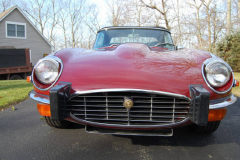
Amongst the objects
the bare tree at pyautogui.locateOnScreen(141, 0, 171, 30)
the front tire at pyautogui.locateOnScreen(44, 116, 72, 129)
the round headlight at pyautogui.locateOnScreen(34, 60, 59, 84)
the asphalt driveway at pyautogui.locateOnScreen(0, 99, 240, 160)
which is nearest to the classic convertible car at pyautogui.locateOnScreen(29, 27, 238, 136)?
the round headlight at pyautogui.locateOnScreen(34, 60, 59, 84)

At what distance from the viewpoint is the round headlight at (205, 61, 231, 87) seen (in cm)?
161

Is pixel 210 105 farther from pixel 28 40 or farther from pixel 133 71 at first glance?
pixel 28 40

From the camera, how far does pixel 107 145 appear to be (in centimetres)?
185

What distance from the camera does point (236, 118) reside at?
9.14ft

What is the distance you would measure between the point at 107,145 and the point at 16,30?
17463 millimetres

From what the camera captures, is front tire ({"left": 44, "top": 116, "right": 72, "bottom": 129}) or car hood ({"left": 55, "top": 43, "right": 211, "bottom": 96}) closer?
car hood ({"left": 55, "top": 43, "right": 211, "bottom": 96})

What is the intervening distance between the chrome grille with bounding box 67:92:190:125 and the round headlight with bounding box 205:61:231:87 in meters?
0.33

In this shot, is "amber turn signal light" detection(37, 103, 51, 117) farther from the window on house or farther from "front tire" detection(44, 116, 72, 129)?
the window on house

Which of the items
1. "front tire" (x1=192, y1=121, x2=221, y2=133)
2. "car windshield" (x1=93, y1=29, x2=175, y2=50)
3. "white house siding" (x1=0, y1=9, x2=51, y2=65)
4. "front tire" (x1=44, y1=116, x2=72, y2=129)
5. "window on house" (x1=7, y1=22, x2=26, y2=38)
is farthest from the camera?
"window on house" (x1=7, y1=22, x2=26, y2=38)

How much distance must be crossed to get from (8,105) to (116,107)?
2.87 metres

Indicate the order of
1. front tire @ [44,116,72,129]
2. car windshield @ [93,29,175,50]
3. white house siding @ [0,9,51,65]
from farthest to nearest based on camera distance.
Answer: white house siding @ [0,9,51,65], car windshield @ [93,29,175,50], front tire @ [44,116,72,129]

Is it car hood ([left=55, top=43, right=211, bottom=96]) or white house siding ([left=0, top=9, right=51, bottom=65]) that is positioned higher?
white house siding ([left=0, top=9, right=51, bottom=65])

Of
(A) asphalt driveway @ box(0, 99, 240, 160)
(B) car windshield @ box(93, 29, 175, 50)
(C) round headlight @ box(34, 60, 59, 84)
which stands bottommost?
(A) asphalt driveway @ box(0, 99, 240, 160)

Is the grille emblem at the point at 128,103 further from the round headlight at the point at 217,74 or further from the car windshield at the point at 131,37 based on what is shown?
the car windshield at the point at 131,37
